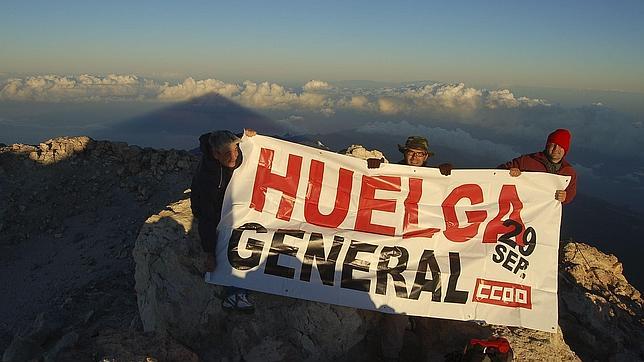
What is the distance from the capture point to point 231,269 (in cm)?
679

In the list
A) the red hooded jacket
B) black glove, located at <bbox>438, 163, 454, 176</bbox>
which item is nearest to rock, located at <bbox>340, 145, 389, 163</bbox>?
black glove, located at <bbox>438, 163, 454, 176</bbox>

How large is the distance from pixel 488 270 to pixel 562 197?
183 centimetres

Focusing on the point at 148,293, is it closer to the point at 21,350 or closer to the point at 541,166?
the point at 21,350

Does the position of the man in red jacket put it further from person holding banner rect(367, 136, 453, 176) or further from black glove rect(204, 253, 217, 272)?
black glove rect(204, 253, 217, 272)

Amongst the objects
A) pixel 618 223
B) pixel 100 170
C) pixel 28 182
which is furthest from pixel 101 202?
pixel 618 223

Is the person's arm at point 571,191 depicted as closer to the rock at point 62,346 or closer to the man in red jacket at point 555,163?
the man in red jacket at point 555,163

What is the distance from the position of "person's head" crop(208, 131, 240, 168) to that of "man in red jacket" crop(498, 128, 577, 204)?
4.88 meters

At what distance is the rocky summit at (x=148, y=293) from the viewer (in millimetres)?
6809

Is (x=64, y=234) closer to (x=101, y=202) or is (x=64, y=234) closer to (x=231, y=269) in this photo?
(x=101, y=202)

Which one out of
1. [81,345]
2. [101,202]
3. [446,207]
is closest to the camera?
[81,345]

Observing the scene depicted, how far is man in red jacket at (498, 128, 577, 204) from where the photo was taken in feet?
23.3

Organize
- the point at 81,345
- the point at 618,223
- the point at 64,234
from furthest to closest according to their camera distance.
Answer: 1. the point at 618,223
2. the point at 64,234
3. the point at 81,345

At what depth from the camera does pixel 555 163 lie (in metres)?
7.39

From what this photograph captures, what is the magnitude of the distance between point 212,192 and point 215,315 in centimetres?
219
